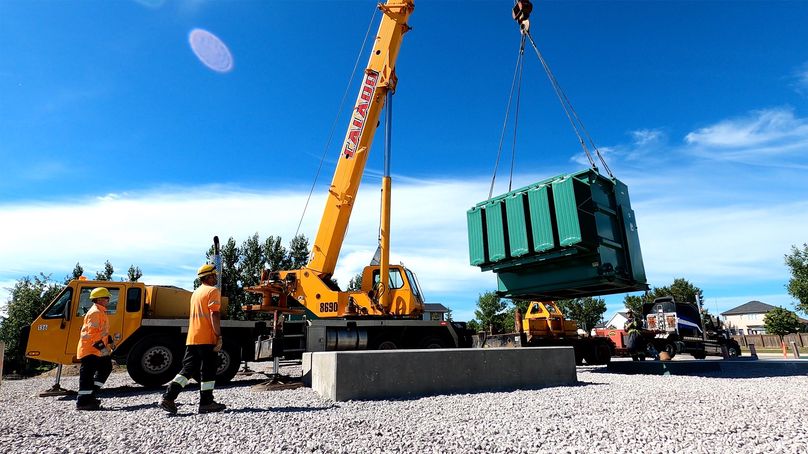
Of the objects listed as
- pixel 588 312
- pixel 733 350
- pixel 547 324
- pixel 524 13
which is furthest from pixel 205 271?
pixel 588 312

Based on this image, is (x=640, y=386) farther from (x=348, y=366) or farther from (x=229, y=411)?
(x=229, y=411)

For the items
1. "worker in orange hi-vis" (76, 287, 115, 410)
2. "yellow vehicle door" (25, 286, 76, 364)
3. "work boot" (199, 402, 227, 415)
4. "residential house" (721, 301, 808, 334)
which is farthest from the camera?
"residential house" (721, 301, 808, 334)

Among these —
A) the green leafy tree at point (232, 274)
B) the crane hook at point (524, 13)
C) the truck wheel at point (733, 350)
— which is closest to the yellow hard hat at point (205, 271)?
the crane hook at point (524, 13)

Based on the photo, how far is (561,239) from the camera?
29.2 feet

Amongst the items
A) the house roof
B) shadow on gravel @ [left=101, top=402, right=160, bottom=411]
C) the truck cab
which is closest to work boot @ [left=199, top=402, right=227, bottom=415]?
shadow on gravel @ [left=101, top=402, right=160, bottom=411]

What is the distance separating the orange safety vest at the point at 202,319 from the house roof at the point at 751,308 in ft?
286

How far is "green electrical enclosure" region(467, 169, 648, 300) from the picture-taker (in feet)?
29.1

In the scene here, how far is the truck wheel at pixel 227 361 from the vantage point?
9.08 m

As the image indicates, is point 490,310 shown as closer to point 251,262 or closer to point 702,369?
point 251,262

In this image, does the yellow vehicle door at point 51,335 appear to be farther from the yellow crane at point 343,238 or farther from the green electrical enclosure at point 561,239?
the green electrical enclosure at point 561,239

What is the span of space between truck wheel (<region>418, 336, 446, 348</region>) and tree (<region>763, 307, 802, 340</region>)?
4012 cm

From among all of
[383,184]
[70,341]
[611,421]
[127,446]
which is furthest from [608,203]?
[70,341]

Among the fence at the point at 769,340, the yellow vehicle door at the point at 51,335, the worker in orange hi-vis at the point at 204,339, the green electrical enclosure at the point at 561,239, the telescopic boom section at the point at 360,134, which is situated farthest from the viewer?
the fence at the point at 769,340

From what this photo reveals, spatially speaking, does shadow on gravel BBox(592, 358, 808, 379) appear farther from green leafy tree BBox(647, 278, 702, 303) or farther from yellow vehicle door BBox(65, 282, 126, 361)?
green leafy tree BBox(647, 278, 702, 303)
